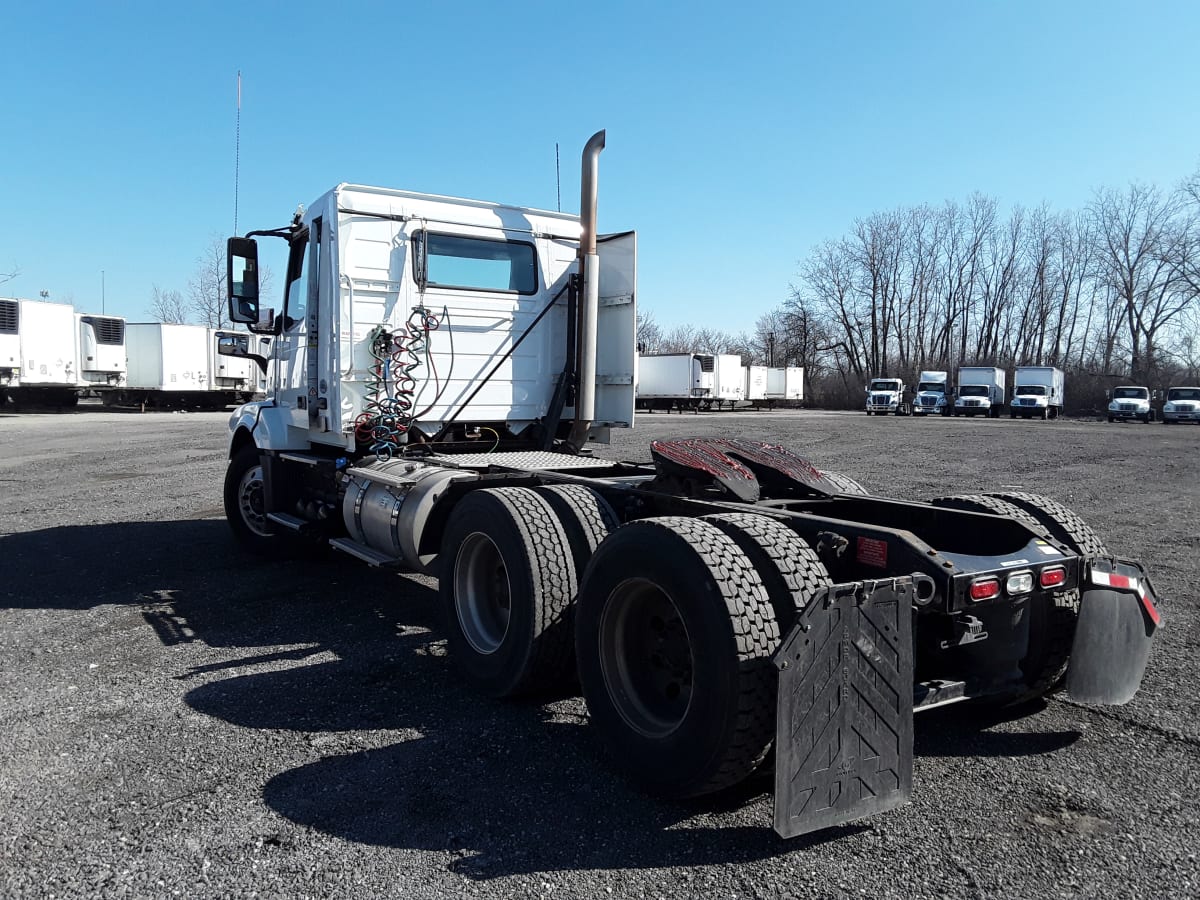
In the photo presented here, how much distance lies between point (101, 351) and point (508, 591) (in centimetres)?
3403

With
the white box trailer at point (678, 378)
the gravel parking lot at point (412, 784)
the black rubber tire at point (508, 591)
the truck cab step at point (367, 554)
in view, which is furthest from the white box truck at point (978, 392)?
the black rubber tire at point (508, 591)

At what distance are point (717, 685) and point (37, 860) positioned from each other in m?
2.32

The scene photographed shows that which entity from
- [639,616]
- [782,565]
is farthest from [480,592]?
[782,565]

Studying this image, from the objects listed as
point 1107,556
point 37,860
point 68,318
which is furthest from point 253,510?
point 68,318

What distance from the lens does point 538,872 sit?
9.31 ft

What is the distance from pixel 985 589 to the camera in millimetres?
3234

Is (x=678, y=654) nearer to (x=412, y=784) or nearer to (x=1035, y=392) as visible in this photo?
(x=412, y=784)

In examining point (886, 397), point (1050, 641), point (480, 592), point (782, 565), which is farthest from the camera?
point (886, 397)

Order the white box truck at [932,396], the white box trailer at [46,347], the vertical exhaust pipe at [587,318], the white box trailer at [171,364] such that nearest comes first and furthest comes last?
the vertical exhaust pipe at [587,318]
the white box trailer at [46,347]
the white box trailer at [171,364]
the white box truck at [932,396]

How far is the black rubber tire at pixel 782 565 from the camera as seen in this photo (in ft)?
10.0

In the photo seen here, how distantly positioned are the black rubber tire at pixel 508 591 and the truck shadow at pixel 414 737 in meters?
0.19

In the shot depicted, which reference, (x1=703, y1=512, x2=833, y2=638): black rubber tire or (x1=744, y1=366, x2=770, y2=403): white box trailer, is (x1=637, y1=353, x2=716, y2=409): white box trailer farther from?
(x1=703, y1=512, x2=833, y2=638): black rubber tire

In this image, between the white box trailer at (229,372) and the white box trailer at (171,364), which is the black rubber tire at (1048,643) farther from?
the white box trailer at (229,372)

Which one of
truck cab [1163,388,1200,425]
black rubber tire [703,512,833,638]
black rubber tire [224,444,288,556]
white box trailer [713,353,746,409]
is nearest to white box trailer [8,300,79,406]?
black rubber tire [224,444,288,556]
